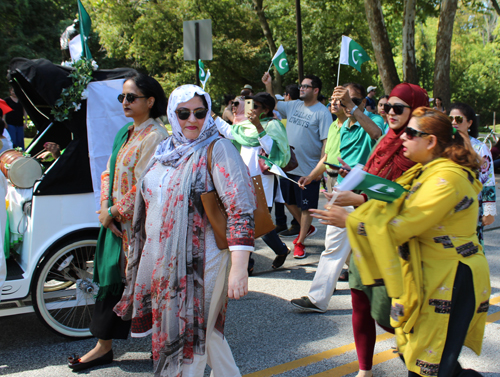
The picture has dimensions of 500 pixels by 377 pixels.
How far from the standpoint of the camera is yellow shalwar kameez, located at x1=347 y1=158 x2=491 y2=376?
7.63 feet

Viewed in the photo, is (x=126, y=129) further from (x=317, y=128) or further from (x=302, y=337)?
(x=317, y=128)

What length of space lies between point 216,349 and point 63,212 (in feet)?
6.03

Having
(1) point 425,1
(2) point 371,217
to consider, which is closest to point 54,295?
(2) point 371,217

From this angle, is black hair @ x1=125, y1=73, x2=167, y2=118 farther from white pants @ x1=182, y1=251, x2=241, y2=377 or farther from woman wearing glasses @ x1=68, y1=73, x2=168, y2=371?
white pants @ x1=182, y1=251, x2=241, y2=377

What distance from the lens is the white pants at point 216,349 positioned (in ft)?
8.24

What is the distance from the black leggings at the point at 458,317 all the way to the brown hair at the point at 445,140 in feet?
1.65

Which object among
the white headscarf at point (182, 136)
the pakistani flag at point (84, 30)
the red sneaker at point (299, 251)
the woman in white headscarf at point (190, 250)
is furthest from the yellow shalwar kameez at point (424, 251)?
the red sneaker at point (299, 251)

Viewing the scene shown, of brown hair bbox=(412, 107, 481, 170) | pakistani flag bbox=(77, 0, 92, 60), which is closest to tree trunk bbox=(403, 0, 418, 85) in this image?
pakistani flag bbox=(77, 0, 92, 60)

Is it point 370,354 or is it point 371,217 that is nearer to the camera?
point 371,217

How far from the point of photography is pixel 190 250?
8.26ft

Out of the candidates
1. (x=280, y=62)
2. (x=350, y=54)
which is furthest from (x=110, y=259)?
(x=280, y=62)

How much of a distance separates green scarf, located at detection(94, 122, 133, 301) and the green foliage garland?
24.3 inches

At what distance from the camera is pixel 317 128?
627 cm

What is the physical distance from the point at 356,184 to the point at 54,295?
8.75ft
